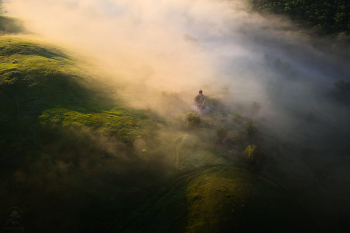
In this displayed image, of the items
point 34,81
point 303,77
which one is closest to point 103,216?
point 34,81

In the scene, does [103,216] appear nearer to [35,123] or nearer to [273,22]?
[35,123]

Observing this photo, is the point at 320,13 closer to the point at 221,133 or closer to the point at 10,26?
the point at 221,133

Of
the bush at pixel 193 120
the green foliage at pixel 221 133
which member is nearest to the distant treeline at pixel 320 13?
the green foliage at pixel 221 133

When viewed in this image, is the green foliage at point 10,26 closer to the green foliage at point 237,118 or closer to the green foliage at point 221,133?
the green foliage at point 221,133

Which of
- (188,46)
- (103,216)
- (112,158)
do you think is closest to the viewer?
(103,216)

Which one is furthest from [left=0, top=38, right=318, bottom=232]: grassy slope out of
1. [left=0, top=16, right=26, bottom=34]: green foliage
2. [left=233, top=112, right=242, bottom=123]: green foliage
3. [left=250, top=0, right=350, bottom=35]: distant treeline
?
[left=250, top=0, right=350, bottom=35]: distant treeline

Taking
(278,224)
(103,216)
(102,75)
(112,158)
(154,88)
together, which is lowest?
(278,224)
